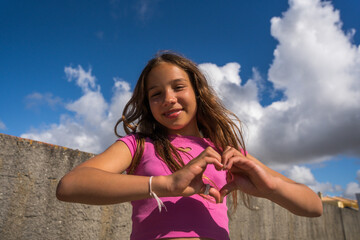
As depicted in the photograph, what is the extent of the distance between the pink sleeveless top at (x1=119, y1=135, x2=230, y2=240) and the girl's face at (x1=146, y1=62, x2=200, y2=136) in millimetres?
202

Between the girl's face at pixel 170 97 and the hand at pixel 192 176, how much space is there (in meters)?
0.48

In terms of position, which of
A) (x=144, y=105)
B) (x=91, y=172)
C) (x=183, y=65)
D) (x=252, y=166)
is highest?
(x=183, y=65)

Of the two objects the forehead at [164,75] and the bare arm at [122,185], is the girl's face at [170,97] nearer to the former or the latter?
the forehead at [164,75]

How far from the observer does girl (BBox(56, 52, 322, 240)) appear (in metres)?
1.08

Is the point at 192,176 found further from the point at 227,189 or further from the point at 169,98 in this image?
the point at 169,98

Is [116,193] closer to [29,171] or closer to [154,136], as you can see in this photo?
[154,136]

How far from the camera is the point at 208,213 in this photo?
1.33 metres

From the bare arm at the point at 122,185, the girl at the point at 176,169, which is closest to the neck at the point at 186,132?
the girl at the point at 176,169

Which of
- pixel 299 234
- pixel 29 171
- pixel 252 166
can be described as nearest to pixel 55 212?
pixel 29 171

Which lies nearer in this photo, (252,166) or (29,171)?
(252,166)

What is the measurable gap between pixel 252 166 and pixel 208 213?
30cm

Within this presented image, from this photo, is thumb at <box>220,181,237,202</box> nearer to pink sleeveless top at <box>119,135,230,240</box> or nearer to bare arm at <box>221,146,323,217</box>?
bare arm at <box>221,146,323,217</box>

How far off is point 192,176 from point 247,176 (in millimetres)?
356


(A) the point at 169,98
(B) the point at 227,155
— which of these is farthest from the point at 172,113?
(B) the point at 227,155
